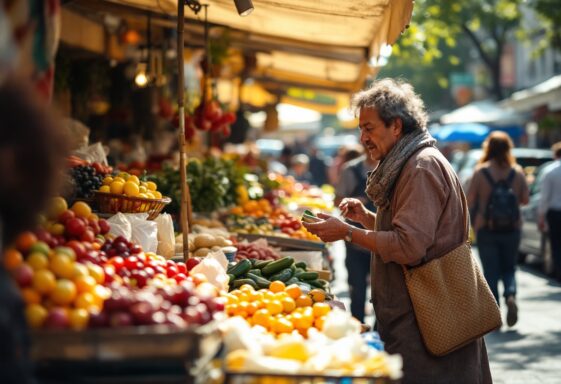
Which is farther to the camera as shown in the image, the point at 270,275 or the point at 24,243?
the point at 270,275

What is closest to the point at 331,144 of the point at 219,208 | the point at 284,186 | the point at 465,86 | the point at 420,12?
the point at 465,86

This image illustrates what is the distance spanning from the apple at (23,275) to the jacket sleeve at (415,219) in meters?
2.04

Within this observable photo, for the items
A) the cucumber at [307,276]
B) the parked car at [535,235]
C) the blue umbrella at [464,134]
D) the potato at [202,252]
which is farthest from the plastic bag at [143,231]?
the blue umbrella at [464,134]

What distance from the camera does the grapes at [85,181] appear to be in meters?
5.77

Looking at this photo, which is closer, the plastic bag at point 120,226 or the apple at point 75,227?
the apple at point 75,227

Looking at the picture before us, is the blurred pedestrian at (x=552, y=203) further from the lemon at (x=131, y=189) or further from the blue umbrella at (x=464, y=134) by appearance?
the blue umbrella at (x=464, y=134)

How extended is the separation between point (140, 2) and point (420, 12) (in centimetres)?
1291

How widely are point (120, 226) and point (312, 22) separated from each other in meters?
3.70

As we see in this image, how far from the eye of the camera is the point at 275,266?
6.29m

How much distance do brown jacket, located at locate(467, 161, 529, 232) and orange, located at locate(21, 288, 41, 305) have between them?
7465mm

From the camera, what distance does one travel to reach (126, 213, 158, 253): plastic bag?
5391 mm

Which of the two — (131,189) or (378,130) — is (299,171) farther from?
(378,130)

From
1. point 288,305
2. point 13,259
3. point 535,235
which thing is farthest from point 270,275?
point 535,235

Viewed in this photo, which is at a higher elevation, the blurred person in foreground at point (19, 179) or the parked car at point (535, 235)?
the blurred person in foreground at point (19, 179)
